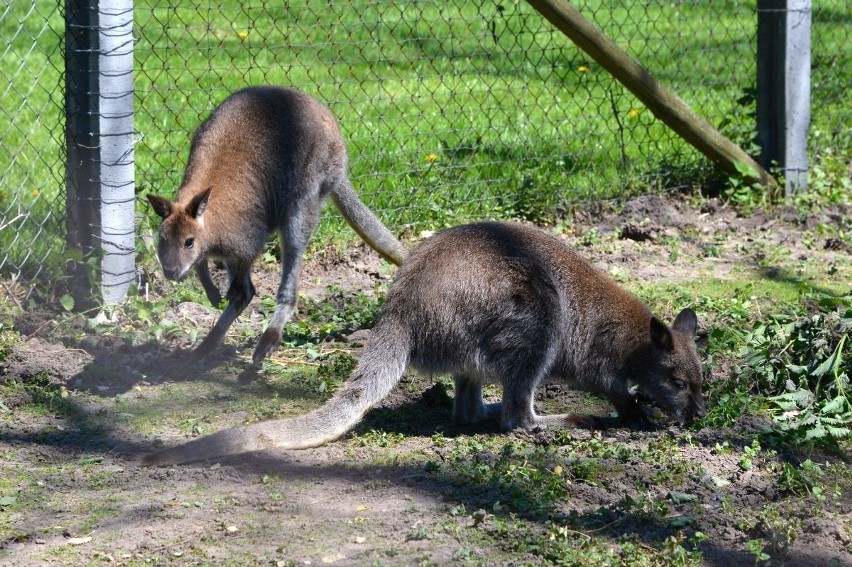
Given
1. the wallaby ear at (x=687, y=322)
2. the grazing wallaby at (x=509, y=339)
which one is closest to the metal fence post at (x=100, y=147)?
the grazing wallaby at (x=509, y=339)

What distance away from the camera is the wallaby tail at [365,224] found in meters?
6.22

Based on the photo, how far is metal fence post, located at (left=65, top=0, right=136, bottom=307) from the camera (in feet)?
18.1

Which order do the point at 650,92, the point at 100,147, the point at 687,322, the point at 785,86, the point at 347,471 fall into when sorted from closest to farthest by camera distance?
the point at 347,471 < the point at 687,322 < the point at 100,147 < the point at 650,92 < the point at 785,86

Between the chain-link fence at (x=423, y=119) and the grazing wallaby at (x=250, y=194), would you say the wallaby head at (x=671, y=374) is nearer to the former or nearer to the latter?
the grazing wallaby at (x=250, y=194)

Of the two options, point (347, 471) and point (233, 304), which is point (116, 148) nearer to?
point (233, 304)

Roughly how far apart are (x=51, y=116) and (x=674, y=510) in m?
6.35

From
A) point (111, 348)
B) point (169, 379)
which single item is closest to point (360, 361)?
point (169, 379)

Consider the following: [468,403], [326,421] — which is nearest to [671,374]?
[468,403]

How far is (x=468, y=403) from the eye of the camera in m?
4.88

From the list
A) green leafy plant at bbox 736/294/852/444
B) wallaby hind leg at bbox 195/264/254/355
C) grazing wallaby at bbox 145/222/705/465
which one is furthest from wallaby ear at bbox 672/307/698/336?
wallaby hind leg at bbox 195/264/254/355

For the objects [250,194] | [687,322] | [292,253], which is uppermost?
[250,194]

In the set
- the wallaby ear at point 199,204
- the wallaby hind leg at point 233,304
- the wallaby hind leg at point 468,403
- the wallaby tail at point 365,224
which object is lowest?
the wallaby hind leg at point 468,403

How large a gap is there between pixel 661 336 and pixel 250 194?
2.20 meters

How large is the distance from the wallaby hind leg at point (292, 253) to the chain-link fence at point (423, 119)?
0.89 m
